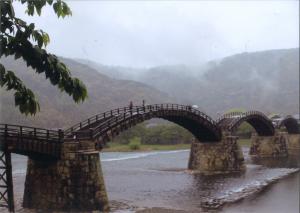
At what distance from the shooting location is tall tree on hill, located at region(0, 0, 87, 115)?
7191mm

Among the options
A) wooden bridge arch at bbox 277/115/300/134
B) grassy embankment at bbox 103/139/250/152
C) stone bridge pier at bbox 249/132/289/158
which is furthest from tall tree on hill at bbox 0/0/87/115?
grassy embankment at bbox 103/139/250/152

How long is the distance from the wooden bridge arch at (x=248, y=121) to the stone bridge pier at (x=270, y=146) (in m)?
1.15

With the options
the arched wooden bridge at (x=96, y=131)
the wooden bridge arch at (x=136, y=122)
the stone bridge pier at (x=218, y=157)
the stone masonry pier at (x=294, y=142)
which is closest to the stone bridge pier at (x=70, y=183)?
the arched wooden bridge at (x=96, y=131)

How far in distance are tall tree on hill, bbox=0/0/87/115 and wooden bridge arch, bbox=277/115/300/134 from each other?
268 ft

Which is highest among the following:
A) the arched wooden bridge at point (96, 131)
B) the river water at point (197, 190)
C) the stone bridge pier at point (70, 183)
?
the arched wooden bridge at point (96, 131)

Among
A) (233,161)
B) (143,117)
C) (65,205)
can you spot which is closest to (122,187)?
(143,117)

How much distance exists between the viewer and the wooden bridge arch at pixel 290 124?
87.7 metres

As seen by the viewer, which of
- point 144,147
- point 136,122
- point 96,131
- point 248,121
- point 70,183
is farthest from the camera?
Result: point 144,147

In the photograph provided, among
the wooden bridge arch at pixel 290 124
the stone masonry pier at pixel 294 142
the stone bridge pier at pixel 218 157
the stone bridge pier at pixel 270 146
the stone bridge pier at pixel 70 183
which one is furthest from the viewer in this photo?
the stone masonry pier at pixel 294 142

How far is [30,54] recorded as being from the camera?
747cm

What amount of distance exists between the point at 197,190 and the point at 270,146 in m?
43.0

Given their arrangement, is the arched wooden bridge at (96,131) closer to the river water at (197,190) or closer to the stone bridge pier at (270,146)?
the river water at (197,190)

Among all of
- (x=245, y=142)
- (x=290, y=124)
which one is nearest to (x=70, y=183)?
(x=290, y=124)

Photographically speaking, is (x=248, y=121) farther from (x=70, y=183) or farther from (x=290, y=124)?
(x=70, y=183)
